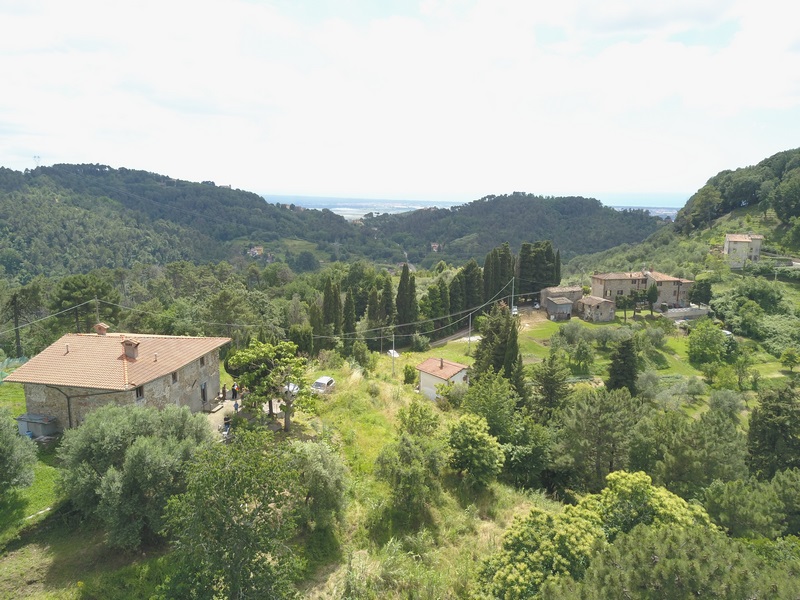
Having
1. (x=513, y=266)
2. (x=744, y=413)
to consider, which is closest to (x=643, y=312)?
(x=513, y=266)

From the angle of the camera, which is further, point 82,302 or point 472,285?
point 472,285

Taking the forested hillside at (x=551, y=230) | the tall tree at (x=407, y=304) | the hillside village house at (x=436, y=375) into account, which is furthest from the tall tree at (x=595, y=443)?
the forested hillside at (x=551, y=230)

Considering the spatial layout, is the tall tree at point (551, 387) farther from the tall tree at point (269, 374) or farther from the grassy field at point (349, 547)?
the tall tree at point (269, 374)

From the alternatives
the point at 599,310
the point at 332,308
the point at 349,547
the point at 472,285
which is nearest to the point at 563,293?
the point at 599,310

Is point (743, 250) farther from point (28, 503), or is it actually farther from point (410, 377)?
point (28, 503)

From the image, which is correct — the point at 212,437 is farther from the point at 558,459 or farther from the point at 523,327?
the point at 523,327

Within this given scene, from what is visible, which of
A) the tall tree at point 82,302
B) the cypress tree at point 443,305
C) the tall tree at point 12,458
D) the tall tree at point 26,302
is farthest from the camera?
the cypress tree at point 443,305

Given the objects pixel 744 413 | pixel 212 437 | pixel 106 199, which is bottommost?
pixel 744 413
